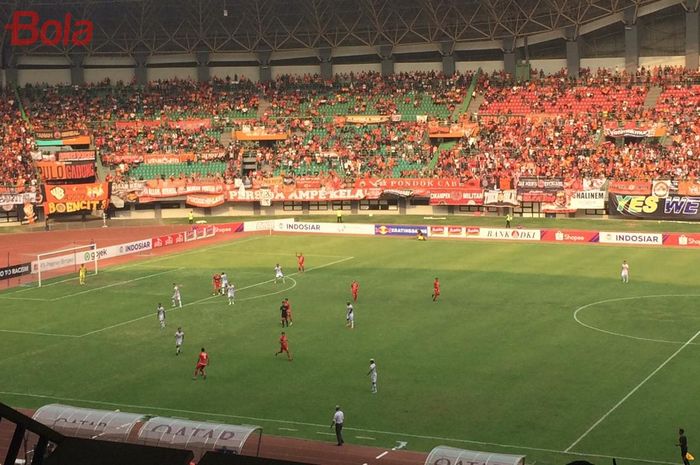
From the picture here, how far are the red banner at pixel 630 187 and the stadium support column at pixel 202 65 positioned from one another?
1938 inches

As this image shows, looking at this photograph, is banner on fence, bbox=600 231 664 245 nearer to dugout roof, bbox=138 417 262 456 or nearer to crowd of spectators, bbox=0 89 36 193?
crowd of spectators, bbox=0 89 36 193

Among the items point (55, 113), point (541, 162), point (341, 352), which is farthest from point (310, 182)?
point (341, 352)

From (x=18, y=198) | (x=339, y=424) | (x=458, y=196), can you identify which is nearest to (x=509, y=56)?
(x=458, y=196)

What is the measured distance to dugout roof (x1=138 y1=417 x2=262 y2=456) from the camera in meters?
23.6

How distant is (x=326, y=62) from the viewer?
108938mm

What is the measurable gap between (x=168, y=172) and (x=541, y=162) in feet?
118

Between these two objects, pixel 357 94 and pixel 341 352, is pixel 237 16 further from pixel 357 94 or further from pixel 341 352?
pixel 341 352

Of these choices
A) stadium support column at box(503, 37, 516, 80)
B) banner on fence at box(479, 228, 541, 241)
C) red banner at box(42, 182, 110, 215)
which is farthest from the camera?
stadium support column at box(503, 37, 516, 80)

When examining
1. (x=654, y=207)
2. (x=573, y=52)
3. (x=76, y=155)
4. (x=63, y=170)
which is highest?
(x=573, y=52)

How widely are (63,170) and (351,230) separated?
28339 mm

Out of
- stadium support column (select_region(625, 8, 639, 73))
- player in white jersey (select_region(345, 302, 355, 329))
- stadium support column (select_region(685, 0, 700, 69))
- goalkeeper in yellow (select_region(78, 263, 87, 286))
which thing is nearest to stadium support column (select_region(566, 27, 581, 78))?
stadium support column (select_region(625, 8, 639, 73))

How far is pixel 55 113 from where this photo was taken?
102062 mm

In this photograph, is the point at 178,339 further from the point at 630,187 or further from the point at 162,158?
the point at 162,158

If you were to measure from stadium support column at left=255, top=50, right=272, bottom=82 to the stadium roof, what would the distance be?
1.11 metres
